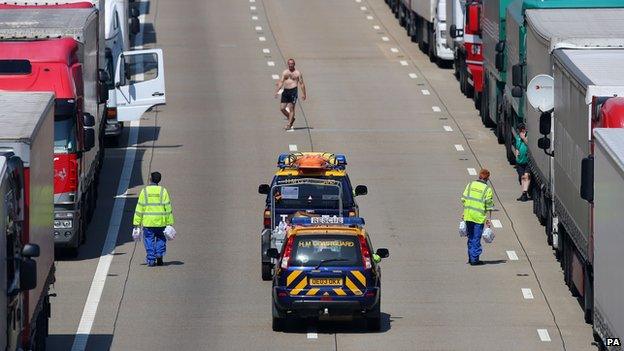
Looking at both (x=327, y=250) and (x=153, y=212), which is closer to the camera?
(x=327, y=250)

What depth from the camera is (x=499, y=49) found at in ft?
131

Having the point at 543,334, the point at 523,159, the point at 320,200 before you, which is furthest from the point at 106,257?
the point at 523,159

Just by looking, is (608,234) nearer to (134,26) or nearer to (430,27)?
(430,27)

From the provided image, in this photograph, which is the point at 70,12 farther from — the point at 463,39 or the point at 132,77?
the point at 463,39

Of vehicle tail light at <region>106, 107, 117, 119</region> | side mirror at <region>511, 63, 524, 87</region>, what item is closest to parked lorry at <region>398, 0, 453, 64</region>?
vehicle tail light at <region>106, 107, 117, 119</region>

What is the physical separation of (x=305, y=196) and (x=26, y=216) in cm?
916

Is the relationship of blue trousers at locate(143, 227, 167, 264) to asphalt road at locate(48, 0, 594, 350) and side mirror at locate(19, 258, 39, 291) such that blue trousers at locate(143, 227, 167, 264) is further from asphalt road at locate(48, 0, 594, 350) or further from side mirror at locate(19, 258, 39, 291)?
side mirror at locate(19, 258, 39, 291)

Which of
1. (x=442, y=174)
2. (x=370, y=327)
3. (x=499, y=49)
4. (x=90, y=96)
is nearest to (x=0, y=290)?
(x=370, y=327)

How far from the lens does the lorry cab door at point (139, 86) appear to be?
41125 millimetres

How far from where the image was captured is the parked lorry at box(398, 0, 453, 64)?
5156 cm

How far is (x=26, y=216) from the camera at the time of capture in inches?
809

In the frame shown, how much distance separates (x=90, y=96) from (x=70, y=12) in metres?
2.52

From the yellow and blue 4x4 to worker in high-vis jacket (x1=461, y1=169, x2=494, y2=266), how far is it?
4831 mm

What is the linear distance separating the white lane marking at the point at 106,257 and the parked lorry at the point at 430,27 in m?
12.1
